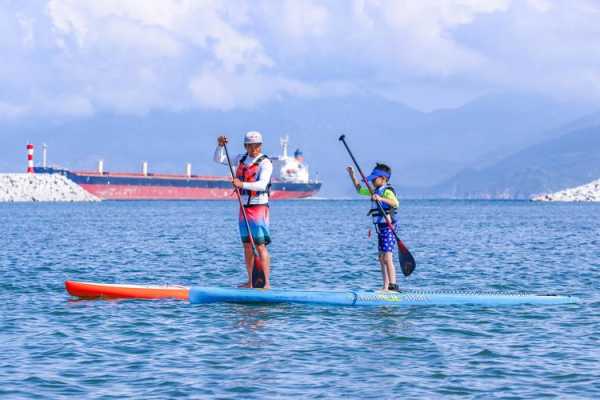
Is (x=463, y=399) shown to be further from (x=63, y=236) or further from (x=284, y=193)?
(x=284, y=193)

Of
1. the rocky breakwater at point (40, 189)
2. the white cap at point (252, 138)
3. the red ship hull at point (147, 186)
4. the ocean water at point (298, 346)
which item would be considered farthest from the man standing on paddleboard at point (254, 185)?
the rocky breakwater at point (40, 189)

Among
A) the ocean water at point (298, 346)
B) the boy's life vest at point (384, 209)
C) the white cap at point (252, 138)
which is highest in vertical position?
the white cap at point (252, 138)

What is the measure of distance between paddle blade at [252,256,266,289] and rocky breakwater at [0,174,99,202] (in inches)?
5772

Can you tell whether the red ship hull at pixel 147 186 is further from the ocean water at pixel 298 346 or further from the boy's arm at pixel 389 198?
the boy's arm at pixel 389 198

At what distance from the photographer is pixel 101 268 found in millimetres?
28422

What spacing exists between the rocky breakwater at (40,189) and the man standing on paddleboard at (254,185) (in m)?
147

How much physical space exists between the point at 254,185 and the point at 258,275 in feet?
6.45

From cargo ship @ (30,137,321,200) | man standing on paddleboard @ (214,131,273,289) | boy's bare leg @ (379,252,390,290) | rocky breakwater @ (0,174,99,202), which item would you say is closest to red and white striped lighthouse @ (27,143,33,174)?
rocky breakwater @ (0,174,99,202)

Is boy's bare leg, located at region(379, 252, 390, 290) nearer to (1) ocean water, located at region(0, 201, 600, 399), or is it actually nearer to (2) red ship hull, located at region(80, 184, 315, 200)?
(1) ocean water, located at region(0, 201, 600, 399)

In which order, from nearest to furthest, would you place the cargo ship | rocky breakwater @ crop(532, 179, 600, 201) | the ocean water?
the ocean water → the cargo ship → rocky breakwater @ crop(532, 179, 600, 201)

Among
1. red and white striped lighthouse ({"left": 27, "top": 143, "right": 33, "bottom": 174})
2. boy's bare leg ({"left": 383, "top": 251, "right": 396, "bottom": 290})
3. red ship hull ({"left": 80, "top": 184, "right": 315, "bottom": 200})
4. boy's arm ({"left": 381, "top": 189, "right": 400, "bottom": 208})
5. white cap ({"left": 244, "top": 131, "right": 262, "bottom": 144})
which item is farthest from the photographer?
red ship hull ({"left": 80, "top": 184, "right": 315, "bottom": 200})

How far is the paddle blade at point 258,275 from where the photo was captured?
55.6 ft

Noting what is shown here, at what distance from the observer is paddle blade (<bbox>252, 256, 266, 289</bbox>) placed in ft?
55.6

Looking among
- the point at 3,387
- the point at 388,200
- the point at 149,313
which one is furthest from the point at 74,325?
the point at 388,200
